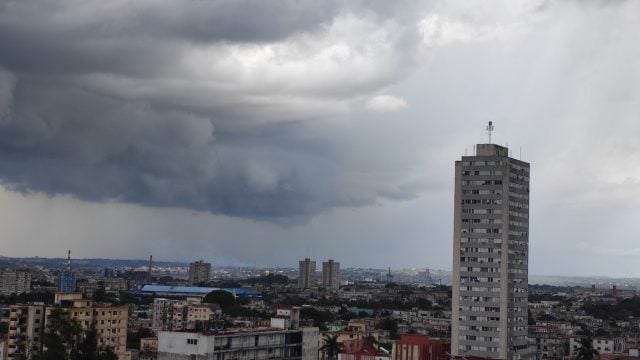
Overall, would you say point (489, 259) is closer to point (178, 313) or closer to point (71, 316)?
point (71, 316)

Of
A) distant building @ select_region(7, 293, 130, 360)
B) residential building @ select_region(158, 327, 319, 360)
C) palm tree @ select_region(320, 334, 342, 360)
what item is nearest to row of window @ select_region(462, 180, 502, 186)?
palm tree @ select_region(320, 334, 342, 360)

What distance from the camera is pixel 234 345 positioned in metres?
72.7

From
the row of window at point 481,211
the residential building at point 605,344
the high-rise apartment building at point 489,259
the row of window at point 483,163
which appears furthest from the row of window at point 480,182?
the residential building at point 605,344

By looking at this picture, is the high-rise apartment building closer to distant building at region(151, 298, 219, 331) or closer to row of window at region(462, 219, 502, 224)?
row of window at region(462, 219, 502, 224)

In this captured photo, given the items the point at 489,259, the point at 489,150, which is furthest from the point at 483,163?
the point at 489,259

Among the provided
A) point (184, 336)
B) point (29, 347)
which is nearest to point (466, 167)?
point (184, 336)

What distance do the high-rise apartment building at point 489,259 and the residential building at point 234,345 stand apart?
26102mm

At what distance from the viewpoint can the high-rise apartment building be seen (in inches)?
3831

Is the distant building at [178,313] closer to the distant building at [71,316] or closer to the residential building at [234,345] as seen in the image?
the distant building at [71,316]

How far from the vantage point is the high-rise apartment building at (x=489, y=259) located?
319 ft

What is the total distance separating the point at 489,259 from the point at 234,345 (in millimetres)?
37212

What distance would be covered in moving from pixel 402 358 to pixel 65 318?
33480 mm

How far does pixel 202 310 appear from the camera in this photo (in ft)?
573

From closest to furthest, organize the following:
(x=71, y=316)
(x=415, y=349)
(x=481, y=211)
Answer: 1. (x=415, y=349)
2. (x=71, y=316)
3. (x=481, y=211)
